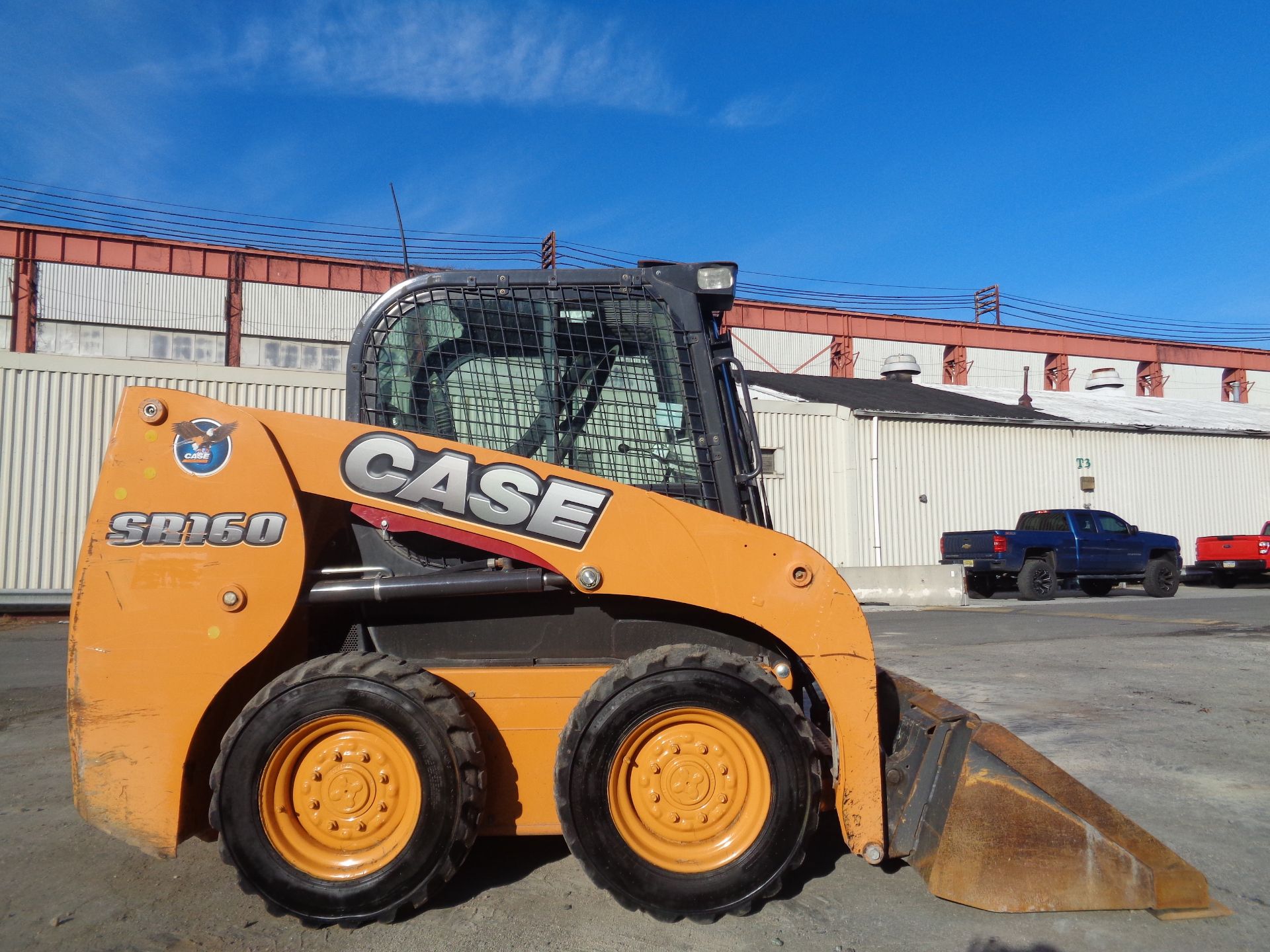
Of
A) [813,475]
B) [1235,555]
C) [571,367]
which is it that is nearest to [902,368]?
[1235,555]

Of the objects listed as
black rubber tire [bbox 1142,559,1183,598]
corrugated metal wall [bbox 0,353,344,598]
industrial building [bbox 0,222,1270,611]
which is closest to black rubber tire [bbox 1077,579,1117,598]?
black rubber tire [bbox 1142,559,1183,598]

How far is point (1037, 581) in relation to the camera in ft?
60.5

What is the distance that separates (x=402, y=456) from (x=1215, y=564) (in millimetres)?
23658

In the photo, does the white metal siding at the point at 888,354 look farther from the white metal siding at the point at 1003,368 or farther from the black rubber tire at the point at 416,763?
the black rubber tire at the point at 416,763

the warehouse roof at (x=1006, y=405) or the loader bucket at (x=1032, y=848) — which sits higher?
the warehouse roof at (x=1006, y=405)

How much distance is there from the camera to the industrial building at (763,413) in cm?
1517

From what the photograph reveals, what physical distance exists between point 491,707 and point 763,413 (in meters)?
16.6

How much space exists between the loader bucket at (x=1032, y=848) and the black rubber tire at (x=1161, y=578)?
730 inches

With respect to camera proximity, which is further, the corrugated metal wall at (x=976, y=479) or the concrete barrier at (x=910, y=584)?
the corrugated metal wall at (x=976, y=479)

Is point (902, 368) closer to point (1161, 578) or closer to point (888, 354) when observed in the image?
point (888, 354)

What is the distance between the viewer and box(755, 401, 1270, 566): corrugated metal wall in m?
20.5

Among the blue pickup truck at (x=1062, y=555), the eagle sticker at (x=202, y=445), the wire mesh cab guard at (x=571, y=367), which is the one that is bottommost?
the blue pickup truck at (x=1062, y=555)

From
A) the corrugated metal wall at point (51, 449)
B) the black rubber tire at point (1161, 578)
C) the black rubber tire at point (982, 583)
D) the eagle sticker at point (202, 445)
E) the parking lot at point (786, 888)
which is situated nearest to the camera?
the parking lot at point (786, 888)

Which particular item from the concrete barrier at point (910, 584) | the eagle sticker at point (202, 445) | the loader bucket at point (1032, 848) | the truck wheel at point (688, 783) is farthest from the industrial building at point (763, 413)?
the loader bucket at point (1032, 848)
